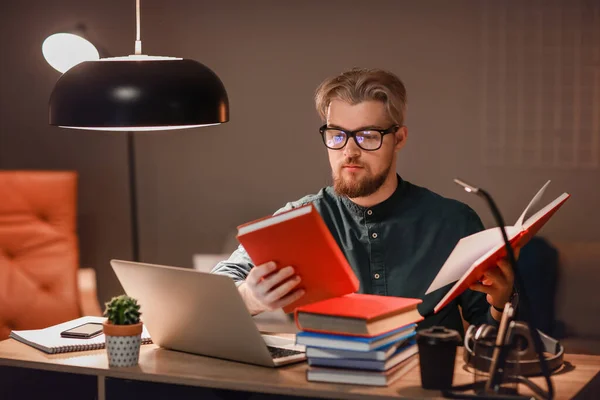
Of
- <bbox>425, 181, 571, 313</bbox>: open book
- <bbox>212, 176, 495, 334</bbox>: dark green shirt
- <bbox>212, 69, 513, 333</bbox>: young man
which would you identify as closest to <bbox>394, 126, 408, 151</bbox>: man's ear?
<bbox>212, 69, 513, 333</bbox>: young man

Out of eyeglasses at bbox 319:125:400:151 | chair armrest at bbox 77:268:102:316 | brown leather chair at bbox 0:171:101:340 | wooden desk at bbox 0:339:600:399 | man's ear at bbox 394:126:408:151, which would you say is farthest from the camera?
chair armrest at bbox 77:268:102:316

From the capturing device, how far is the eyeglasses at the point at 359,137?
8.50 feet

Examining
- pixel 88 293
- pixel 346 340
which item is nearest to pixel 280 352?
pixel 346 340

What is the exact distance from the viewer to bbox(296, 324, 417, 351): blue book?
188 cm

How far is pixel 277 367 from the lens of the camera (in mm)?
2037

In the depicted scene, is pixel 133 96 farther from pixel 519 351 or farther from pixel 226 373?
pixel 519 351

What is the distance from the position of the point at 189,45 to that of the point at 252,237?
181 cm

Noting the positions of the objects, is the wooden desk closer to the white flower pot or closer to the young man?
the white flower pot

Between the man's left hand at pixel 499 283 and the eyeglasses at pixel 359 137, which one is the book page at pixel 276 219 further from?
the eyeglasses at pixel 359 137

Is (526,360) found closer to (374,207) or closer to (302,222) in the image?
(302,222)

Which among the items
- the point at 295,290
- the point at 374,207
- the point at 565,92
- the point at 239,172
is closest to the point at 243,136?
the point at 239,172

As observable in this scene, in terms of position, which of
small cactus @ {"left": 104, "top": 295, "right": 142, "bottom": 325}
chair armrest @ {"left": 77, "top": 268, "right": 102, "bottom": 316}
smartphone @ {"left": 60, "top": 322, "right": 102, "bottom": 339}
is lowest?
chair armrest @ {"left": 77, "top": 268, "right": 102, "bottom": 316}

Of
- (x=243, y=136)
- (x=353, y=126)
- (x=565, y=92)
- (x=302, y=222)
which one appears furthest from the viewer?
(x=243, y=136)

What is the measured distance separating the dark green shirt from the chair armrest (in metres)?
1.08
